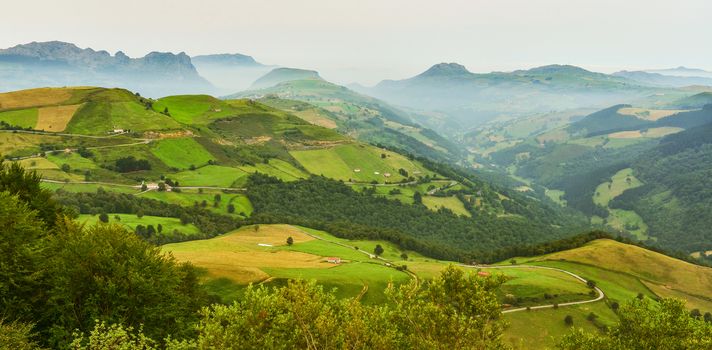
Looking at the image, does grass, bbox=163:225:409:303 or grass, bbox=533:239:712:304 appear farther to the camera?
grass, bbox=533:239:712:304

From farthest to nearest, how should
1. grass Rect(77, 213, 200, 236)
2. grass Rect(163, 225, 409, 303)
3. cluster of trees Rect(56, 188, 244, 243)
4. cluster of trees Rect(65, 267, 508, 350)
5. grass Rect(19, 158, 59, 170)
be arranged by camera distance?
grass Rect(19, 158, 59, 170), cluster of trees Rect(56, 188, 244, 243), grass Rect(77, 213, 200, 236), grass Rect(163, 225, 409, 303), cluster of trees Rect(65, 267, 508, 350)

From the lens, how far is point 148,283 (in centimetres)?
4731

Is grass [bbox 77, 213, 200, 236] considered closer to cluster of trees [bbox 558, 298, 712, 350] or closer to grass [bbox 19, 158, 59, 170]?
grass [bbox 19, 158, 59, 170]

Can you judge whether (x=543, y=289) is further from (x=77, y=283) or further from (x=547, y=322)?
(x=77, y=283)

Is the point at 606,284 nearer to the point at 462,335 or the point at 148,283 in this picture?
the point at 462,335

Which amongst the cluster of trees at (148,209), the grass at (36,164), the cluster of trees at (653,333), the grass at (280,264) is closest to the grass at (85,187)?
the cluster of trees at (148,209)

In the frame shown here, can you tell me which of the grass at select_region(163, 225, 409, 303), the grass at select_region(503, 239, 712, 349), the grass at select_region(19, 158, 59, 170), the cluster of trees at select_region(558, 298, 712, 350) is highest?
the cluster of trees at select_region(558, 298, 712, 350)

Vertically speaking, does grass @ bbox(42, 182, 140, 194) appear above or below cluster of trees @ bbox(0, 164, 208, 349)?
below

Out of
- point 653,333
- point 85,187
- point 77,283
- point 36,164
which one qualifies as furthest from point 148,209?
point 653,333

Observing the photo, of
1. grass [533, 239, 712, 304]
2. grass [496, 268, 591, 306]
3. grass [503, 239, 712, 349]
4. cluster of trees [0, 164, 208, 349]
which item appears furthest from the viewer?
grass [533, 239, 712, 304]

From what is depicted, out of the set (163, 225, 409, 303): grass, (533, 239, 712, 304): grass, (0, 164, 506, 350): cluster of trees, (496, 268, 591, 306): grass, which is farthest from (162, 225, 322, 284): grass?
(533, 239, 712, 304): grass

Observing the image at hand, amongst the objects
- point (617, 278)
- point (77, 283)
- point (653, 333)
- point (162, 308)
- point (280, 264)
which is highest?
point (77, 283)

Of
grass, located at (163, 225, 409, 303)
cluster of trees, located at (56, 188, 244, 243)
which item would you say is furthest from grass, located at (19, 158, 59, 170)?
grass, located at (163, 225, 409, 303)

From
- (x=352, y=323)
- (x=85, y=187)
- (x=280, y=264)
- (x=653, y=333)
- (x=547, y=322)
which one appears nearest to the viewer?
(x=352, y=323)
